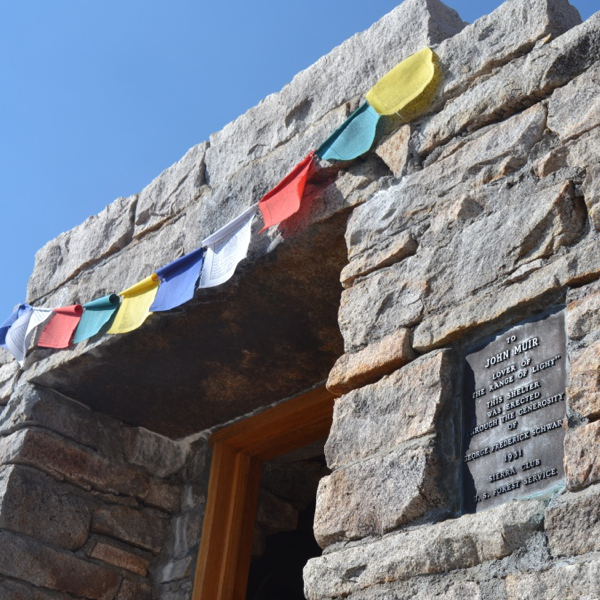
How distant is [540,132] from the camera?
8.50 feet

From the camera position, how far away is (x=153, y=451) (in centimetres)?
426

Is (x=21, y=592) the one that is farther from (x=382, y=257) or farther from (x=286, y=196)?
Answer: (x=382, y=257)

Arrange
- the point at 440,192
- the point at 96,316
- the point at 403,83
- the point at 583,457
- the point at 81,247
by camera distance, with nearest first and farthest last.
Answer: the point at 583,457 → the point at 440,192 → the point at 403,83 → the point at 96,316 → the point at 81,247

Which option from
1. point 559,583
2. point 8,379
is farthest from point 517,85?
point 8,379

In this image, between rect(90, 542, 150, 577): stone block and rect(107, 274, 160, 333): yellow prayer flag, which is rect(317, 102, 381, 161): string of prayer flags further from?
rect(90, 542, 150, 577): stone block

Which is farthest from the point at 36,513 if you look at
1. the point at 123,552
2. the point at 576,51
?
→ the point at 576,51

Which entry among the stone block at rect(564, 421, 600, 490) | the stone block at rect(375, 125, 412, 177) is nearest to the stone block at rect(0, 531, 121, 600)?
the stone block at rect(375, 125, 412, 177)

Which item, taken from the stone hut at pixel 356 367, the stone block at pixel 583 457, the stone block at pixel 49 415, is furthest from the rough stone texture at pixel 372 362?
the stone block at pixel 49 415

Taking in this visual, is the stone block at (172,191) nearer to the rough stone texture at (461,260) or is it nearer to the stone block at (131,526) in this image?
the stone block at (131,526)

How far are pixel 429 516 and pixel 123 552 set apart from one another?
2.10 m

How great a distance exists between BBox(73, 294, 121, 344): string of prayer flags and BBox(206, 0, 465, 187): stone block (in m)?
0.60

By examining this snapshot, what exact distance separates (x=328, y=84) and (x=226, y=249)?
2.28ft

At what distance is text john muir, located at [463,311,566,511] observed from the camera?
214cm

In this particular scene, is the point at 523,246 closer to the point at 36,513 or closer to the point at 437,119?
the point at 437,119
